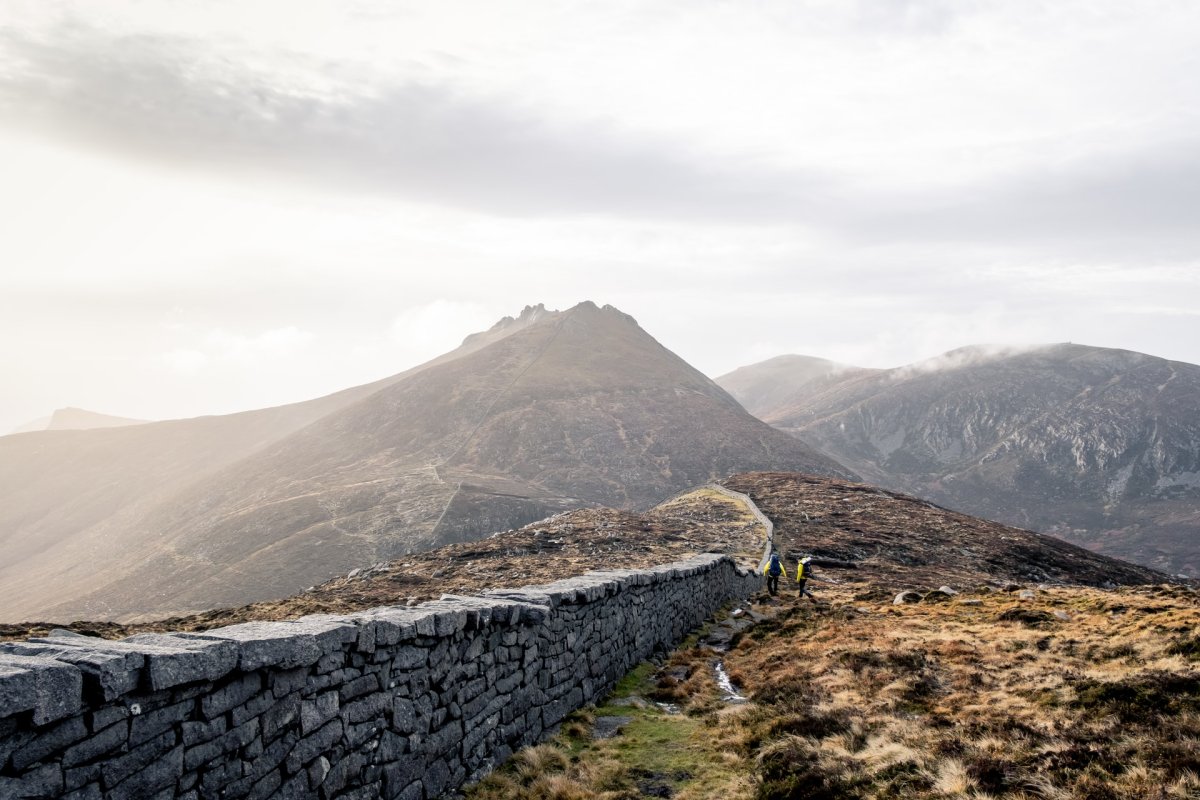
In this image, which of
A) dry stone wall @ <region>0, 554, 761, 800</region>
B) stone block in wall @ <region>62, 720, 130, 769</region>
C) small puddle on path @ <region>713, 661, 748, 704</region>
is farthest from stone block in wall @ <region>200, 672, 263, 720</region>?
small puddle on path @ <region>713, 661, 748, 704</region>

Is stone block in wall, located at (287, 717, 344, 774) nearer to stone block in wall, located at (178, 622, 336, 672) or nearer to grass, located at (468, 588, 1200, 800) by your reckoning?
stone block in wall, located at (178, 622, 336, 672)

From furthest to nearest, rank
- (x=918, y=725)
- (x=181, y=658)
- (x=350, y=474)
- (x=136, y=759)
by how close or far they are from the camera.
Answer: (x=350, y=474) < (x=918, y=725) < (x=181, y=658) < (x=136, y=759)

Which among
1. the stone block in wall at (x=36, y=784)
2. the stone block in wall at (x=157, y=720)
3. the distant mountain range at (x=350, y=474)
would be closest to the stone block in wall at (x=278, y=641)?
the stone block in wall at (x=157, y=720)

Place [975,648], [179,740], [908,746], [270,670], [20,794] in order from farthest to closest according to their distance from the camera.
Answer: [975,648], [908,746], [270,670], [179,740], [20,794]

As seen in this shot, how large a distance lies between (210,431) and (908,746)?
201564 mm

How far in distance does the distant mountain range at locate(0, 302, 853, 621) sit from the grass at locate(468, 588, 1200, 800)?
6261 centimetres

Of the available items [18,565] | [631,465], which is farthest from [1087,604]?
[18,565]

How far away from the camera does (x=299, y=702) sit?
741 cm

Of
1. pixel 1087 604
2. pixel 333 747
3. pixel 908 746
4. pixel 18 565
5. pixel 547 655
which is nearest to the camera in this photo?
pixel 333 747

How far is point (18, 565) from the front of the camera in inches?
4695

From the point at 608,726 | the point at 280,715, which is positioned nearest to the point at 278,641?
the point at 280,715

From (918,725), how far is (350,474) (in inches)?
4441

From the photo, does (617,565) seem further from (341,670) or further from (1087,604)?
(341,670)

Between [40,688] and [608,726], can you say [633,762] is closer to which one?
[608,726]
